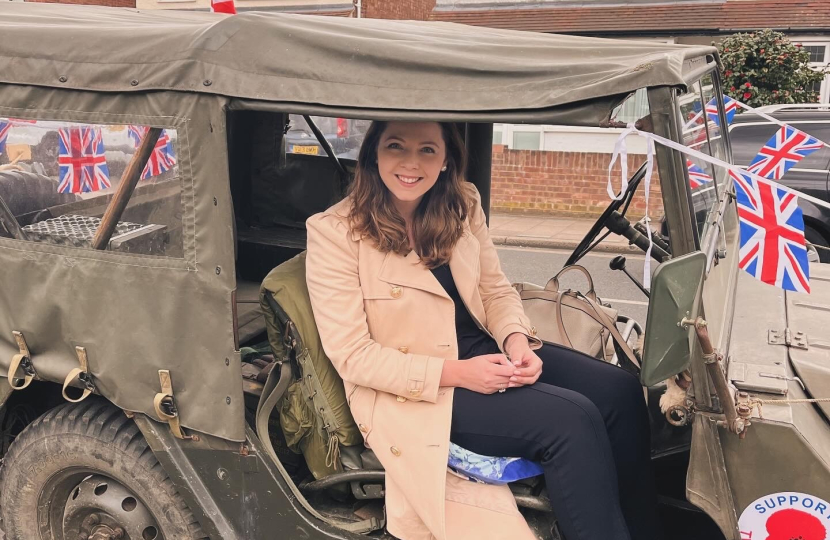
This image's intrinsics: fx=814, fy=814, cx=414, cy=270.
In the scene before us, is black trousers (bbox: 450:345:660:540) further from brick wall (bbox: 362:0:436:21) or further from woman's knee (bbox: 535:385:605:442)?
brick wall (bbox: 362:0:436:21)

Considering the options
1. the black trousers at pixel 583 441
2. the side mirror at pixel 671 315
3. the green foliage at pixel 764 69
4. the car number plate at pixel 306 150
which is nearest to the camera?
the side mirror at pixel 671 315

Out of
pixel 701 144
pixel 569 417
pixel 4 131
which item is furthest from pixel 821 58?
pixel 4 131

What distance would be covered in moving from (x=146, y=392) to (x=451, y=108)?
4.28 feet

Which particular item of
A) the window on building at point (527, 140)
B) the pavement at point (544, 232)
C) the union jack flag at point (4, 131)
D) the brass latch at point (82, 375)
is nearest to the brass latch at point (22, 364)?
the brass latch at point (82, 375)

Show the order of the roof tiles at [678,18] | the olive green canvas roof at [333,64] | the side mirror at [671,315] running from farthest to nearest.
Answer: the roof tiles at [678,18] → the olive green canvas roof at [333,64] → the side mirror at [671,315]

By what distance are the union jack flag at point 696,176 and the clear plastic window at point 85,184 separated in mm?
1478

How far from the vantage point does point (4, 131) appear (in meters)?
2.63

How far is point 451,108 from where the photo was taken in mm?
Result: 2064

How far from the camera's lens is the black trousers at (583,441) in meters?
2.31

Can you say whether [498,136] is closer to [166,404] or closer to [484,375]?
[484,375]

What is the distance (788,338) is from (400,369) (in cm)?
124

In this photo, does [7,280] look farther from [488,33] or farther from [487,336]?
[488,33]

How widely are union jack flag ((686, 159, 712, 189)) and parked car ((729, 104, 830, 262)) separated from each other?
4795mm

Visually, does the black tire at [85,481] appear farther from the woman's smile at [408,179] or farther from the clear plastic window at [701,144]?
the clear plastic window at [701,144]
